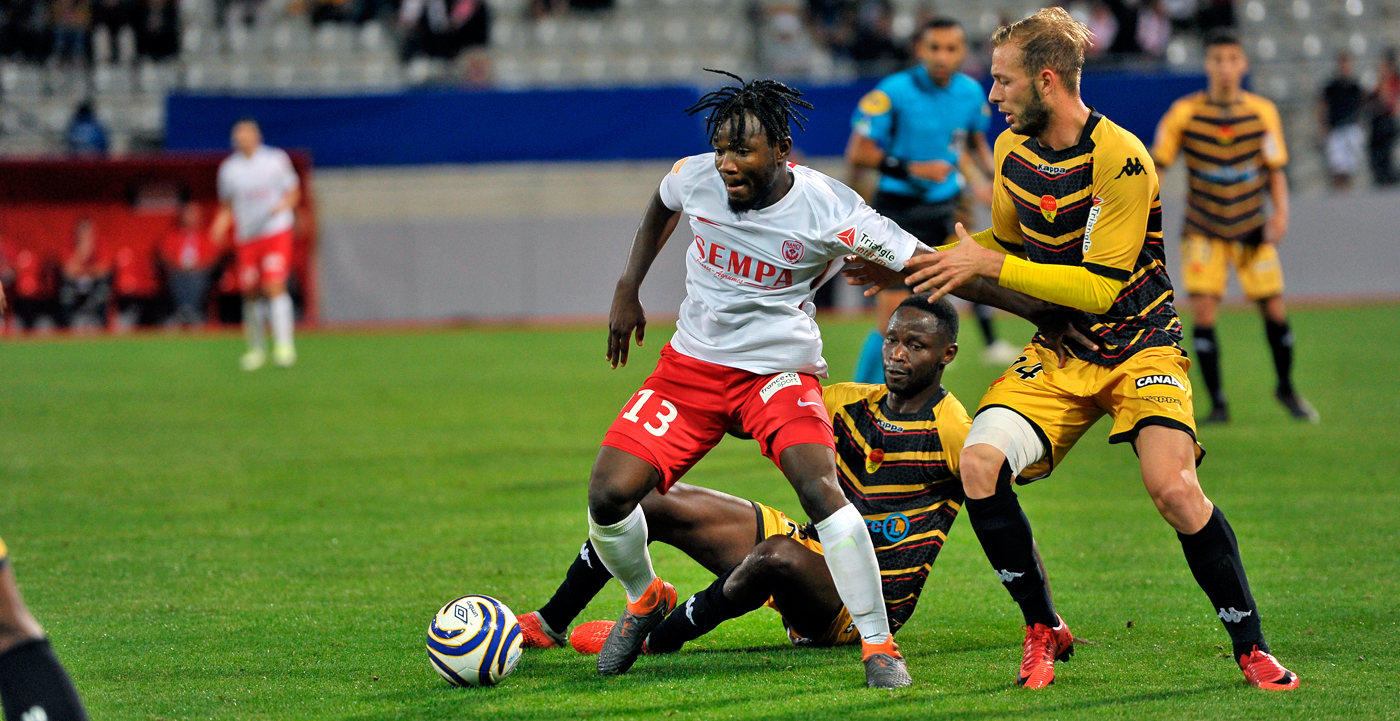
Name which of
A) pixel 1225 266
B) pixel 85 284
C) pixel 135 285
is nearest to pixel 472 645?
pixel 1225 266

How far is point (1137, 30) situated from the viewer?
21125 mm

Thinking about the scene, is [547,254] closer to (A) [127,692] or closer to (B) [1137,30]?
(B) [1137,30]

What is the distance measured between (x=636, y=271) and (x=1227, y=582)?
216 cm

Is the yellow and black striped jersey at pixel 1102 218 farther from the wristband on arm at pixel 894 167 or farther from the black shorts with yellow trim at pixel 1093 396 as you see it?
the wristband on arm at pixel 894 167

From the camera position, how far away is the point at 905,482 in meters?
4.77

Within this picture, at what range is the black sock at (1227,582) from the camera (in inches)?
163

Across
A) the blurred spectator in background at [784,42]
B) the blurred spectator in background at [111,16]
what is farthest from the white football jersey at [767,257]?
the blurred spectator in background at [111,16]

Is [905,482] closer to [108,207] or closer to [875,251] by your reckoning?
[875,251]

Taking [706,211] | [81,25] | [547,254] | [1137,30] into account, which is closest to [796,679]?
[706,211]

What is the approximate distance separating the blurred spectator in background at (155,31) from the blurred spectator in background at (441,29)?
362cm

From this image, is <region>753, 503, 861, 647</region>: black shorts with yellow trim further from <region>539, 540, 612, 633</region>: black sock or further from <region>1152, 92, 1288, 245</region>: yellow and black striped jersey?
<region>1152, 92, 1288, 245</region>: yellow and black striped jersey

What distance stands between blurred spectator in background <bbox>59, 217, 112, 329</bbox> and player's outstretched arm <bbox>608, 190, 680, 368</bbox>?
16.7 m

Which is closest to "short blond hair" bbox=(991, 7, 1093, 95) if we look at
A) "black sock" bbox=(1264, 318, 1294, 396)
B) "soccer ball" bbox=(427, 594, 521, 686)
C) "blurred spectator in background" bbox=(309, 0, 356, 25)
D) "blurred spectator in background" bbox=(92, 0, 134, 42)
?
"soccer ball" bbox=(427, 594, 521, 686)

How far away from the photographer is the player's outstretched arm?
4891 mm
